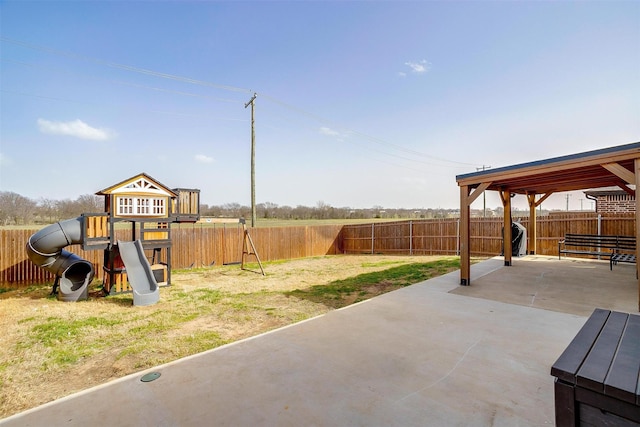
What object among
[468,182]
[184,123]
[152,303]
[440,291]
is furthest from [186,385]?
[184,123]

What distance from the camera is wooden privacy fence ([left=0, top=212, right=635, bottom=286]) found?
810 centimetres

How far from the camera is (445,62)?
1009cm

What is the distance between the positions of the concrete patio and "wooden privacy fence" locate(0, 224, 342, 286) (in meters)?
8.39

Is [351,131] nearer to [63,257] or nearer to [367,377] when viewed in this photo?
[63,257]

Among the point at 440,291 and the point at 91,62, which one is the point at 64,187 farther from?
the point at 440,291

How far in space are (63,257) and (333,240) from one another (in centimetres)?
1188

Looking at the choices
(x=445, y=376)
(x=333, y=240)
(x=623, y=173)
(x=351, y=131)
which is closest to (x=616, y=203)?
(x=623, y=173)

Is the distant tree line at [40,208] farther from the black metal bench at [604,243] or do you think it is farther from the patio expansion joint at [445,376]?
the black metal bench at [604,243]

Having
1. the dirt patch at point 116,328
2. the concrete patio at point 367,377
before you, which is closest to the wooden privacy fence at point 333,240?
the dirt patch at point 116,328

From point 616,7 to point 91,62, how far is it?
15684 millimetres

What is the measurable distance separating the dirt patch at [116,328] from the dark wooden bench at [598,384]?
11.4ft

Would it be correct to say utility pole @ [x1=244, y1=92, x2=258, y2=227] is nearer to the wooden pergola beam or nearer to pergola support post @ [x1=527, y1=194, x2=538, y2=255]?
pergola support post @ [x1=527, y1=194, x2=538, y2=255]

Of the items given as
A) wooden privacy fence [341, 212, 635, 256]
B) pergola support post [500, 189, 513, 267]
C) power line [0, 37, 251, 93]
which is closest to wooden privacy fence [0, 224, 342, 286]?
wooden privacy fence [341, 212, 635, 256]

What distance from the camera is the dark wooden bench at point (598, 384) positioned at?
Answer: 1.18 m
